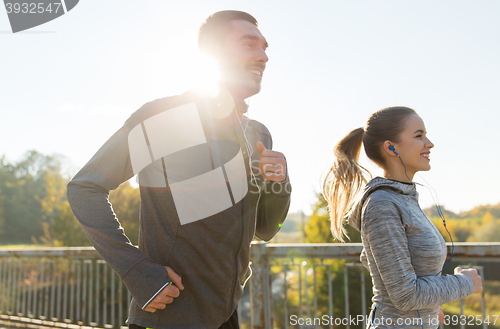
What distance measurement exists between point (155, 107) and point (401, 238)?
4.16ft

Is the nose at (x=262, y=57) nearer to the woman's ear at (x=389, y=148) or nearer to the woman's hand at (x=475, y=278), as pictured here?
the woman's ear at (x=389, y=148)

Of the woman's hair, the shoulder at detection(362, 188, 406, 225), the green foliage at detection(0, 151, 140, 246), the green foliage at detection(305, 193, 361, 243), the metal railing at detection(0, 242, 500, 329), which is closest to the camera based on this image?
the shoulder at detection(362, 188, 406, 225)

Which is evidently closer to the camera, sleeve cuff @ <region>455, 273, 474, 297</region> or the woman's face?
sleeve cuff @ <region>455, 273, 474, 297</region>

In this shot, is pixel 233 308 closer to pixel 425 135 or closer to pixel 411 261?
pixel 411 261

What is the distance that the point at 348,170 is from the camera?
2.29m

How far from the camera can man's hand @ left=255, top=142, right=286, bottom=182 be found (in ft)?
4.72

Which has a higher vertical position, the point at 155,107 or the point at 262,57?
the point at 262,57

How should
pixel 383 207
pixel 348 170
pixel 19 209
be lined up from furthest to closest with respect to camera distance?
pixel 19 209 < pixel 348 170 < pixel 383 207

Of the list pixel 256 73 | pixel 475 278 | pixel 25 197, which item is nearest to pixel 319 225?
pixel 475 278

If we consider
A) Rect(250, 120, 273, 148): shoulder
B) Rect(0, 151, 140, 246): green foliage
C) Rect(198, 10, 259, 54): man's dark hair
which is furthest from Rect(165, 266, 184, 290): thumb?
Rect(0, 151, 140, 246): green foliage

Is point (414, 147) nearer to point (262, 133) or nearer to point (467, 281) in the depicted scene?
point (467, 281)

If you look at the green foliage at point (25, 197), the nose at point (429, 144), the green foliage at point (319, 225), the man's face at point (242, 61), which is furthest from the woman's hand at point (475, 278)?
the green foliage at point (25, 197)

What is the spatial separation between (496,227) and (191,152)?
123 feet

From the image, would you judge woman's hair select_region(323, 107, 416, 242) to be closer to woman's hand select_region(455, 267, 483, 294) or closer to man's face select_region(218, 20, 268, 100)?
woman's hand select_region(455, 267, 483, 294)
